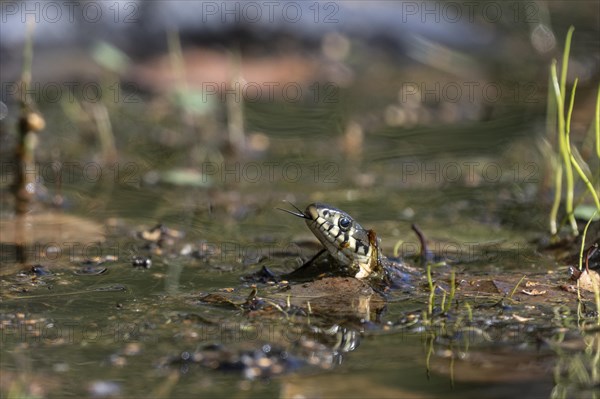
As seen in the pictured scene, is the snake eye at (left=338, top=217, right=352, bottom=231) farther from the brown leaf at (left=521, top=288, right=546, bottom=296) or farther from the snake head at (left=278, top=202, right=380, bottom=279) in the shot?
the brown leaf at (left=521, top=288, right=546, bottom=296)

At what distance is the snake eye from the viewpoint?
147 inches

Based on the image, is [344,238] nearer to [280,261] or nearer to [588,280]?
[280,261]

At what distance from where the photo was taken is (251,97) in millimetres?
8562

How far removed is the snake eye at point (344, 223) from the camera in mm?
3742

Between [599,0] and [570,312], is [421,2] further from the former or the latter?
[570,312]

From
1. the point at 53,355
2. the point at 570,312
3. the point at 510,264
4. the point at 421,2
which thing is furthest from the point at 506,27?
the point at 53,355

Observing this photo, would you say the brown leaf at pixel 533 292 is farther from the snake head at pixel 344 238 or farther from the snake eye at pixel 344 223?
the snake eye at pixel 344 223

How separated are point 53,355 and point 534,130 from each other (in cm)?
511

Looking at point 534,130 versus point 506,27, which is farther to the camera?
point 506,27

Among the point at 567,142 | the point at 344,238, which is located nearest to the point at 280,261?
the point at 344,238

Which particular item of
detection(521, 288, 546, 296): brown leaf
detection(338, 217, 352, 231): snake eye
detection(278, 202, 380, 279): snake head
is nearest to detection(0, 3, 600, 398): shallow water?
detection(521, 288, 546, 296): brown leaf

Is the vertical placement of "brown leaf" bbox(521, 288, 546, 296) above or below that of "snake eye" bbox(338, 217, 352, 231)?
below

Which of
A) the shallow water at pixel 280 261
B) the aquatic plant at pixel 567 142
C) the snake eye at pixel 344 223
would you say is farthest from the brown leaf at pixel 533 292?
the snake eye at pixel 344 223

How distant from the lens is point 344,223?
3.75 m
